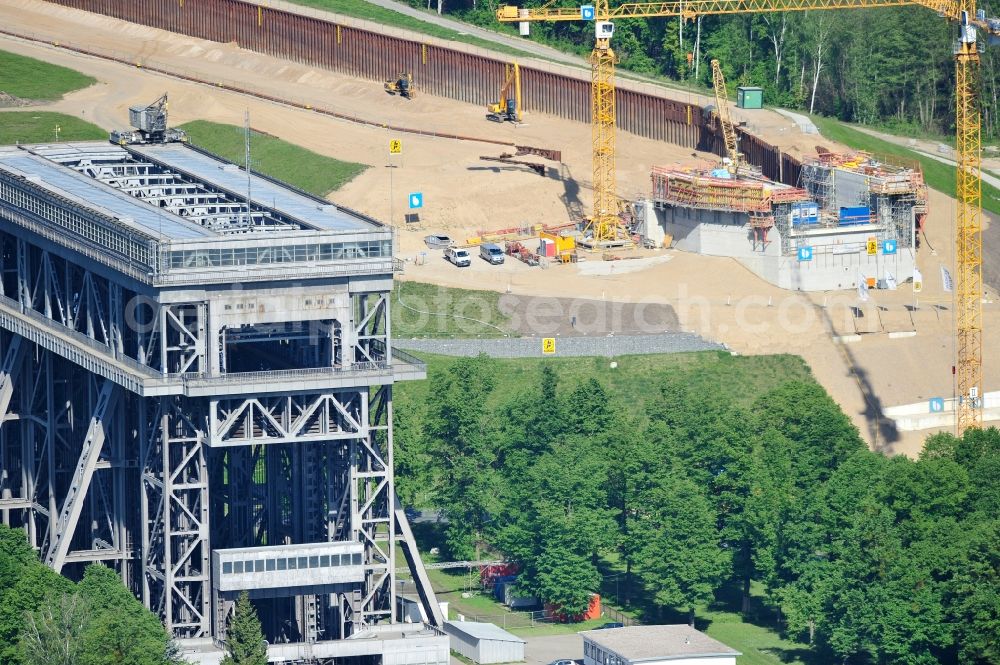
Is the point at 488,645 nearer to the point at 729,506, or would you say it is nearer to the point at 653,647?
the point at 653,647

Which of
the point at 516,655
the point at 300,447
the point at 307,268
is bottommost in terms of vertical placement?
the point at 516,655

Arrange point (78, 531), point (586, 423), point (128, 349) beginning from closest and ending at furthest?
point (128, 349)
point (78, 531)
point (586, 423)

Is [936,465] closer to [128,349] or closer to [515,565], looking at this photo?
[515,565]

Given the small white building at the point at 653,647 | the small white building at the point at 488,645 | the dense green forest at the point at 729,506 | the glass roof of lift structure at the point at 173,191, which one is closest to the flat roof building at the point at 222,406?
the glass roof of lift structure at the point at 173,191

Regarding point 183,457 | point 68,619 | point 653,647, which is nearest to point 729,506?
point 653,647

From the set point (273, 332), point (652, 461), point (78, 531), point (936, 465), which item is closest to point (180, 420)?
point (273, 332)

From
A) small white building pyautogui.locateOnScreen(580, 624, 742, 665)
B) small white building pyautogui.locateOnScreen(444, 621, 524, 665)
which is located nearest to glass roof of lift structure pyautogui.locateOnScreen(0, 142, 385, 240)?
small white building pyautogui.locateOnScreen(444, 621, 524, 665)
